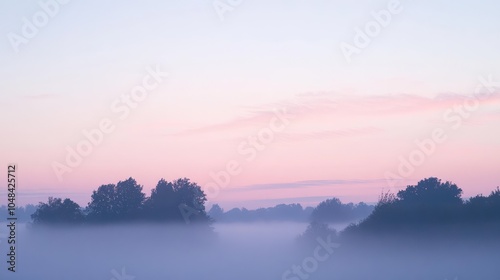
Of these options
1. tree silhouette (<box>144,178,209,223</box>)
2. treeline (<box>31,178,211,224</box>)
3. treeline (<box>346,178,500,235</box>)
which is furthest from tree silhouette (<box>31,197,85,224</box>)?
treeline (<box>346,178,500,235</box>)

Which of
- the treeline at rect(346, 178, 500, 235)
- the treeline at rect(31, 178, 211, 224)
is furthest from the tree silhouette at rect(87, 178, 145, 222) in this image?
the treeline at rect(346, 178, 500, 235)

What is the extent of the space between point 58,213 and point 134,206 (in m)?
9.15

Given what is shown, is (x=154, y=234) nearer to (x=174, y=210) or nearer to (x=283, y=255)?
(x=174, y=210)

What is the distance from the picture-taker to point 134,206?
9019 centimetres

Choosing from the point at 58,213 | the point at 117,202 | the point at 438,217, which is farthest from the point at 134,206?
the point at 438,217

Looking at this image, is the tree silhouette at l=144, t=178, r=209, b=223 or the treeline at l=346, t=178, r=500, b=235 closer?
the treeline at l=346, t=178, r=500, b=235

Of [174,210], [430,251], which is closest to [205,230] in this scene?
[174,210]

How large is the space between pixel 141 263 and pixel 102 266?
4.49 metres

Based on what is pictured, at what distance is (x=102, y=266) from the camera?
192ft

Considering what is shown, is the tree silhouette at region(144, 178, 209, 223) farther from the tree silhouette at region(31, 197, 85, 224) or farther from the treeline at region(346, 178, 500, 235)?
the treeline at region(346, 178, 500, 235)

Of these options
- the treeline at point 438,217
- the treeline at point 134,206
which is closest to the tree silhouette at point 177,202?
the treeline at point 134,206

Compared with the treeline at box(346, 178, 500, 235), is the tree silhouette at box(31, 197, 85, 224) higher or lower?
higher

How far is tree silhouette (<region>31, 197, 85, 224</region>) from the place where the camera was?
86250mm

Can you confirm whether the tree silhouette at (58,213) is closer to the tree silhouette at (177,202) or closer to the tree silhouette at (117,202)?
the tree silhouette at (117,202)
